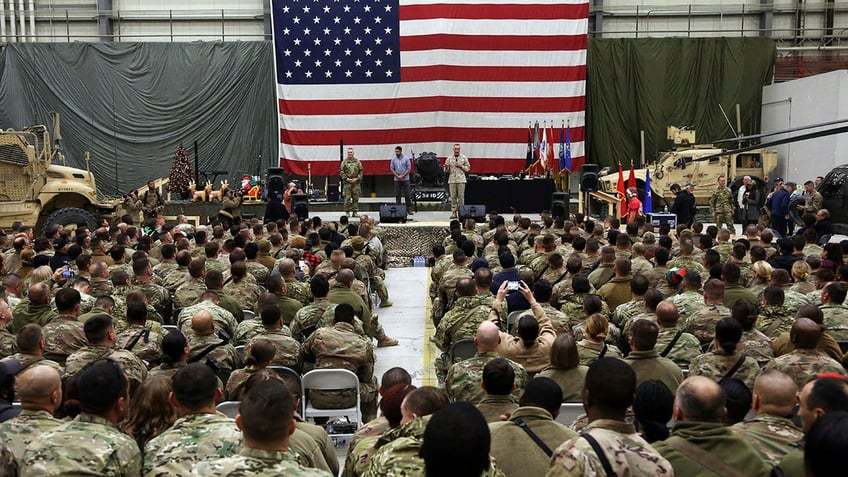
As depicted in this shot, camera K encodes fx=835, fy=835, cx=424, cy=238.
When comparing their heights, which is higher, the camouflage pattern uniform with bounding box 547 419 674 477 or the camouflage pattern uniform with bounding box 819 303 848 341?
the camouflage pattern uniform with bounding box 547 419 674 477

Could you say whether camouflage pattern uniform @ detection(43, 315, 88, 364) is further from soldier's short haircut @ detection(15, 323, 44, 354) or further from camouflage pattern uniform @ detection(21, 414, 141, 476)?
camouflage pattern uniform @ detection(21, 414, 141, 476)

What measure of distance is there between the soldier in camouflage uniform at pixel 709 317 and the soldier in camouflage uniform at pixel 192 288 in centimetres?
423

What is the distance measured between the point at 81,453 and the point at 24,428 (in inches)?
22.7

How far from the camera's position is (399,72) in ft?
72.3

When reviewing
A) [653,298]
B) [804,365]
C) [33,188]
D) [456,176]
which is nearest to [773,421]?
[804,365]

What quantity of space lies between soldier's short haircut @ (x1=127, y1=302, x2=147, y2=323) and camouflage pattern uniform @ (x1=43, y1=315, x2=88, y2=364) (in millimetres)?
352

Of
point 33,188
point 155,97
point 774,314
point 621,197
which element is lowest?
point 774,314

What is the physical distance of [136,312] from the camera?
5.73 m

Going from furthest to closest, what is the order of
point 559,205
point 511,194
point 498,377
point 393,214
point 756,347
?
point 511,194
point 393,214
point 559,205
point 756,347
point 498,377

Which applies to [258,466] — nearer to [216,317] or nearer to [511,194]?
[216,317]

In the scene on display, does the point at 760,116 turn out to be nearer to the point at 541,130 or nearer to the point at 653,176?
the point at 653,176

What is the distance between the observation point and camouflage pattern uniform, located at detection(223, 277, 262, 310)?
25.3ft

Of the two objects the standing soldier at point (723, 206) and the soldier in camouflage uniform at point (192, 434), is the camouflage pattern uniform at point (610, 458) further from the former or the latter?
the standing soldier at point (723, 206)

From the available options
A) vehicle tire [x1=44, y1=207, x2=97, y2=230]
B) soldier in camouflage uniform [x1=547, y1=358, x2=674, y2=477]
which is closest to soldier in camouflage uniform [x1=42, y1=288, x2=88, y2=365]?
soldier in camouflage uniform [x1=547, y1=358, x2=674, y2=477]
